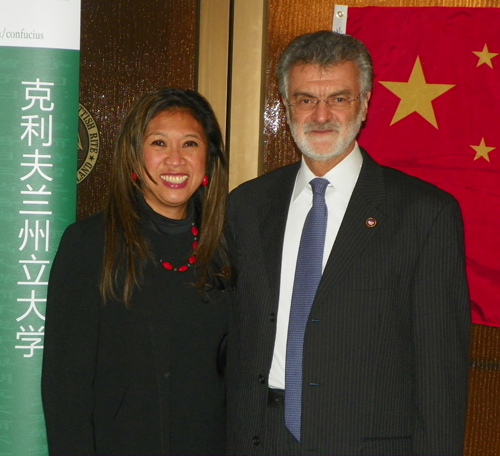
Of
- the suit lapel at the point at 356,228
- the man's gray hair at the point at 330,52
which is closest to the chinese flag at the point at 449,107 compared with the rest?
the man's gray hair at the point at 330,52

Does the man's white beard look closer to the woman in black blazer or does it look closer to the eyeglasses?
the eyeglasses

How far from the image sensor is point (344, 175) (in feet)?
6.27

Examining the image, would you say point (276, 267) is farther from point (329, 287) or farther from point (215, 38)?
point (215, 38)

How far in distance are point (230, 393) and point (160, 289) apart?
0.35 metres

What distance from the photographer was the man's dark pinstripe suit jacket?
1759 mm

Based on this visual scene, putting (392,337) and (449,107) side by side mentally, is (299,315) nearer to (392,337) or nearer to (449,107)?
(392,337)

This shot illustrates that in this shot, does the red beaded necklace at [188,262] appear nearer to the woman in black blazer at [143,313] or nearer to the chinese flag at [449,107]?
the woman in black blazer at [143,313]

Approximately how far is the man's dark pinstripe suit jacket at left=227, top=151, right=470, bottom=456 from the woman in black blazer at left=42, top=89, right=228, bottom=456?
0.29m

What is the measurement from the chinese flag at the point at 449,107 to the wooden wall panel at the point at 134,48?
578 mm

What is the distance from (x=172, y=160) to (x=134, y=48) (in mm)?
757

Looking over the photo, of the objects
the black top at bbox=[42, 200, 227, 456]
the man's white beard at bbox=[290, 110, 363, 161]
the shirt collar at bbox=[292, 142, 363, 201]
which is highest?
the man's white beard at bbox=[290, 110, 363, 161]

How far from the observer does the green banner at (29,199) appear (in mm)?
2027

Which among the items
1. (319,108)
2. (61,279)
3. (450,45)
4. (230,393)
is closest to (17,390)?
(61,279)

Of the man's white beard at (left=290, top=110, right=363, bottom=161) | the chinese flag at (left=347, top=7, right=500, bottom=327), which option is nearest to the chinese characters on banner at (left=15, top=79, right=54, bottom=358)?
the man's white beard at (left=290, top=110, right=363, bottom=161)
